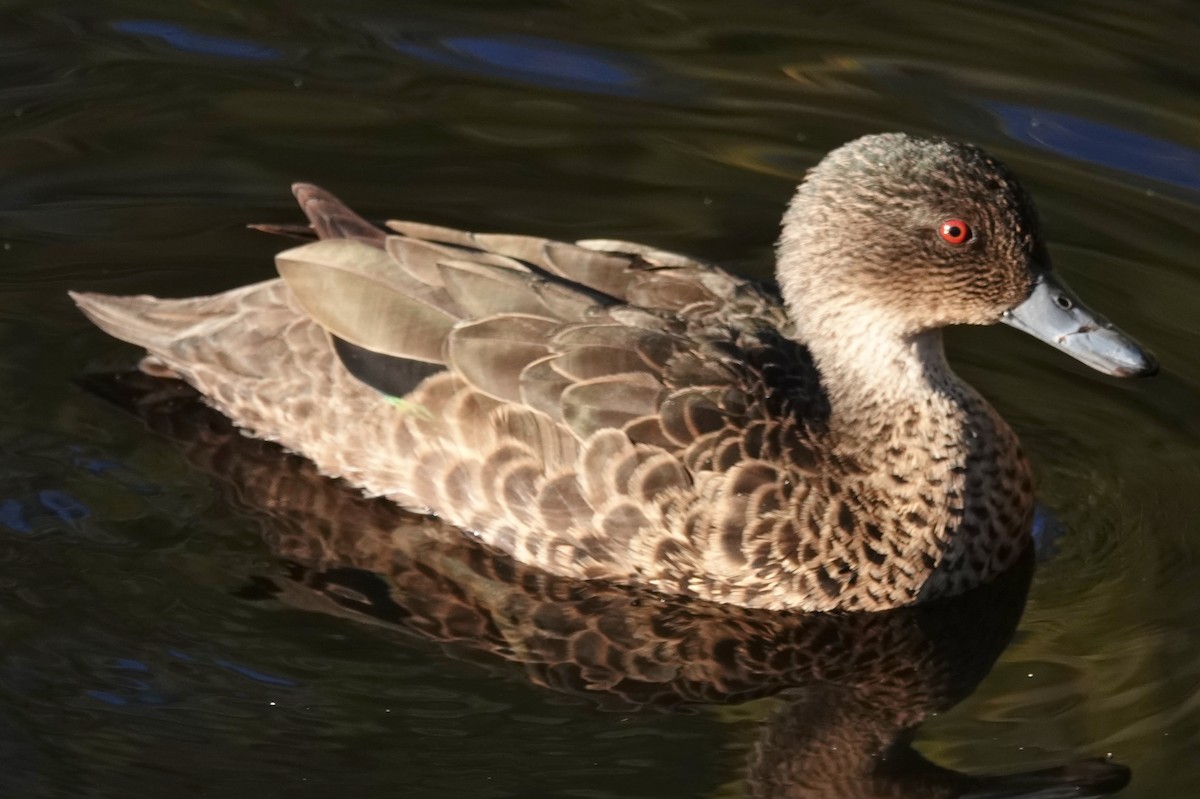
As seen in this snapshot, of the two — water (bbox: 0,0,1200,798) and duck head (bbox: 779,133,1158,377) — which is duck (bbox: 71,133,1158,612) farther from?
water (bbox: 0,0,1200,798)

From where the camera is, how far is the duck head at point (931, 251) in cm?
674

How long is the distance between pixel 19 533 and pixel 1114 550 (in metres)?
3.92

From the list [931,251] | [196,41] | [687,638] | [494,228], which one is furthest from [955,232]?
[196,41]

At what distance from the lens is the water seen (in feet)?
20.0

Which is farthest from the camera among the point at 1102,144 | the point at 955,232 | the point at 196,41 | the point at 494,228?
the point at 196,41

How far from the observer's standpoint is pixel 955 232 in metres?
6.75

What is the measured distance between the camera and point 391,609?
22.4 ft

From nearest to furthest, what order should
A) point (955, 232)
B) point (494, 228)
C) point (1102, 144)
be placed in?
point (955, 232) < point (494, 228) < point (1102, 144)

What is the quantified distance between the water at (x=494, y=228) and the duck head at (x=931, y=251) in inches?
38.4

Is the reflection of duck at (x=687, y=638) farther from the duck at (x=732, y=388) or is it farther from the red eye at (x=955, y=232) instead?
the red eye at (x=955, y=232)

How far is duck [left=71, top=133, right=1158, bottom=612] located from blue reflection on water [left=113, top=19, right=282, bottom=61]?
3141mm

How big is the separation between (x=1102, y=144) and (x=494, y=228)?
3060 millimetres

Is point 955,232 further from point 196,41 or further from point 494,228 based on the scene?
point 196,41

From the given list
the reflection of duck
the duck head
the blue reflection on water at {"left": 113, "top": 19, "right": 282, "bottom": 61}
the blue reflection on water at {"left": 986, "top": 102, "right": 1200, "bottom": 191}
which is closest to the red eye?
the duck head
